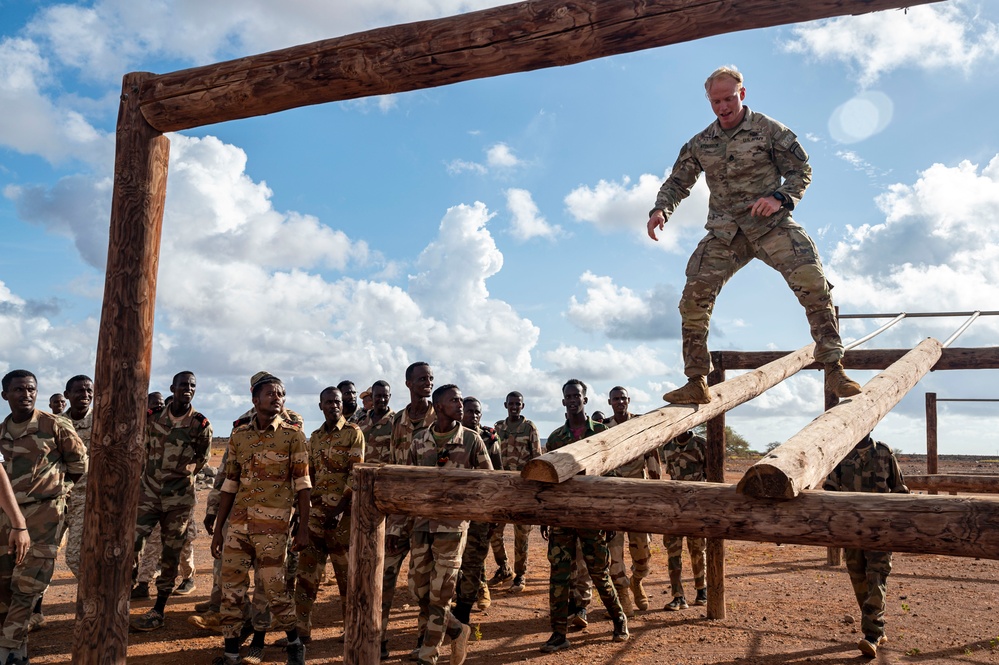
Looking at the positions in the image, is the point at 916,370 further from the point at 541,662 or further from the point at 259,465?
the point at 259,465

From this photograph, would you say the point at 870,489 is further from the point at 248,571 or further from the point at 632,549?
the point at 248,571

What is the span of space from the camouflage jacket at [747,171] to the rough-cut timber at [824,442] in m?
1.46

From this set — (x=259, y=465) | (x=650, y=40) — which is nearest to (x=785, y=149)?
(x=650, y=40)

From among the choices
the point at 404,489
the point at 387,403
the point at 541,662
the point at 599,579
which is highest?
the point at 387,403

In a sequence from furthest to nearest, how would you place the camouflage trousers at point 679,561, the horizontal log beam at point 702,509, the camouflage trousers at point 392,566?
1. the camouflage trousers at point 679,561
2. the camouflage trousers at point 392,566
3. the horizontal log beam at point 702,509

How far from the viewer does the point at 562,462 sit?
3.66 m

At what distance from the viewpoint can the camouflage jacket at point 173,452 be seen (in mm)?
7531

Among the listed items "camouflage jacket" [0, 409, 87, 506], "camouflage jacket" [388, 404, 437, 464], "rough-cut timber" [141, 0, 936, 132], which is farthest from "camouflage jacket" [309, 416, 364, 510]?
"rough-cut timber" [141, 0, 936, 132]

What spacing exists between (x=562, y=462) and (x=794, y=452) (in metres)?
1.15

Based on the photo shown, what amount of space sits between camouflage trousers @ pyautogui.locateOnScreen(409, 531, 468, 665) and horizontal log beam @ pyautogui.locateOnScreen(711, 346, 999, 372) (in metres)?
5.17

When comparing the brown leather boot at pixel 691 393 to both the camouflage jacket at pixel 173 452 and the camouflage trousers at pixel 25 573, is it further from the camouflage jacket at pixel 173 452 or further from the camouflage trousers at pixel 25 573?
the camouflage trousers at pixel 25 573

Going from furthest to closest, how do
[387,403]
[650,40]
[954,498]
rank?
[387,403] → [650,40] → [954,498]

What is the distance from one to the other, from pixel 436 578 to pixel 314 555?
54.4 inches

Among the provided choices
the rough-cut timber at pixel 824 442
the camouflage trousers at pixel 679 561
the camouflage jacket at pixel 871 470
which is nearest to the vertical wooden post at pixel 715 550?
the camouflage trousers at pixel 679 561
